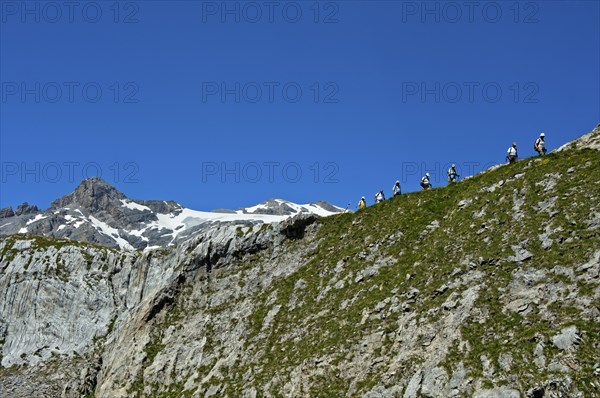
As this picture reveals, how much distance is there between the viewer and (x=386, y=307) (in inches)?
1572

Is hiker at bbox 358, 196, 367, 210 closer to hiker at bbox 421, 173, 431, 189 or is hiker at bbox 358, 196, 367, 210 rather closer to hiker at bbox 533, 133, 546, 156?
hiker at bbox 421, 173, 431, 189

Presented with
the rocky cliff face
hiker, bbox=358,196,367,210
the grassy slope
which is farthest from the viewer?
hiker, bbox=358,196,367,210

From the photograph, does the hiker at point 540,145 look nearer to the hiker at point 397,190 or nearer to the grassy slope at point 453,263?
the grassy slope at point 453,263

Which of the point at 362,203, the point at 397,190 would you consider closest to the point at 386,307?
the point at 397,190

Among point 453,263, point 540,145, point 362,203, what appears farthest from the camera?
point 362,203

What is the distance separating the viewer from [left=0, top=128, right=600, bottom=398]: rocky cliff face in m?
30.6

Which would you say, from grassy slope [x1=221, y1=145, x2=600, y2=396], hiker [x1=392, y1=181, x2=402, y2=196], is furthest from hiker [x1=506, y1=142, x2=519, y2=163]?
hiker [x1=392, y1=181, x2=402, y2=196]

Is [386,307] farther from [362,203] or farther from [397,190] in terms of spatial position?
[362,203]

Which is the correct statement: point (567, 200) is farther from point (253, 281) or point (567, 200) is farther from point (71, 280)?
point (71, 280)

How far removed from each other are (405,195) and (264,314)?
18.6 m

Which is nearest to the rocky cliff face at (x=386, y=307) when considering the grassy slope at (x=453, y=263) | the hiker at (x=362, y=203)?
the grassy slope at (x=453, y=263)

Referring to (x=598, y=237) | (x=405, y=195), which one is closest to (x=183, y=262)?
(x=405, y=195)

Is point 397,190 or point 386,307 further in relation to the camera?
point 397,190

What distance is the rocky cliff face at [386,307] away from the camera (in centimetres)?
3062
